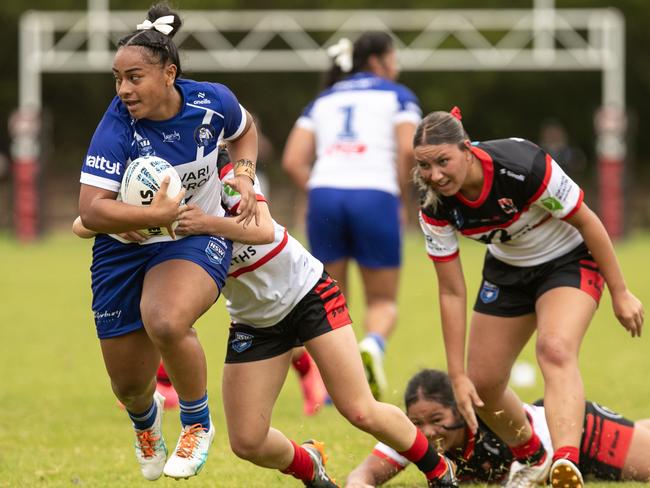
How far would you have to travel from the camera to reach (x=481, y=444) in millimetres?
5422

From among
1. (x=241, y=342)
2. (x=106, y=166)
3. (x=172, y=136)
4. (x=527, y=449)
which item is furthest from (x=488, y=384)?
(x=106, y=166)

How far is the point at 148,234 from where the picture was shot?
15.1ft

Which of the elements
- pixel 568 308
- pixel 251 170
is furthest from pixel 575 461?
pixel 251 170

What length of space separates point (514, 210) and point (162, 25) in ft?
5.40

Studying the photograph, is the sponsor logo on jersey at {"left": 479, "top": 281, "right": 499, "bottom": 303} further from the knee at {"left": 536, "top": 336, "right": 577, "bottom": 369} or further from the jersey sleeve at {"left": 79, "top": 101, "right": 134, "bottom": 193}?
the jersey sleeve at {"left": 79, "top": 101, "right": 134, "bottom": 193}

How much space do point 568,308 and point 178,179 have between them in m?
1.72

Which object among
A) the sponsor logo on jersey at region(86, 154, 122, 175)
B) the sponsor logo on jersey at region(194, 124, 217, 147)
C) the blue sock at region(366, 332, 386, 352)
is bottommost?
the blue sock at region(366, 332, 386, 352)

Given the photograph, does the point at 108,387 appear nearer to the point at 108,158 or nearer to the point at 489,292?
the point at 489,292

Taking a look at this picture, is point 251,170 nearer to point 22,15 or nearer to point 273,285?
point 273,285

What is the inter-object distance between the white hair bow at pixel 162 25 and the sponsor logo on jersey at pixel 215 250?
833 mm

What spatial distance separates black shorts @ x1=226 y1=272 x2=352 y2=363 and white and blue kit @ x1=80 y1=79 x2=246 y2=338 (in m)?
0.31

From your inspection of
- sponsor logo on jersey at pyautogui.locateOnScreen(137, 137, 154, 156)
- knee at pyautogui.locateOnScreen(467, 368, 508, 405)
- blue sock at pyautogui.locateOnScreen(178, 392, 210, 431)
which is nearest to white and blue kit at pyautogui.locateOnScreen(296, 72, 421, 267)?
knee at pyautogui.locateOnScreen(467, 368, 508, 405)

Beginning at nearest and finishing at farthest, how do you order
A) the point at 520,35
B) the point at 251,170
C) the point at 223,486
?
the point at 251,170
the point at 223,486
the point at 520,35

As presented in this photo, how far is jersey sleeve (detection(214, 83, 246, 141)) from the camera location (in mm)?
4777
